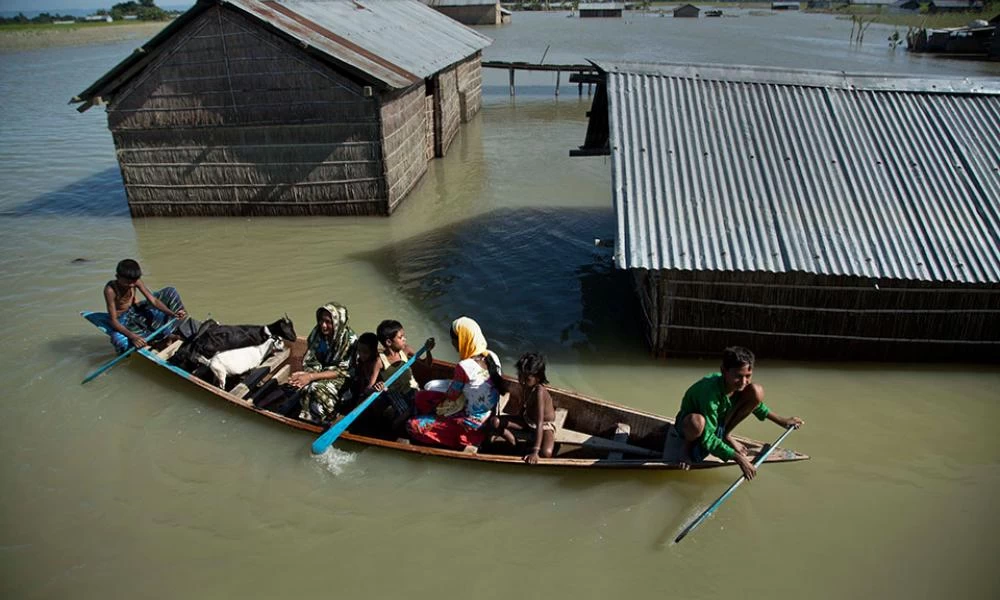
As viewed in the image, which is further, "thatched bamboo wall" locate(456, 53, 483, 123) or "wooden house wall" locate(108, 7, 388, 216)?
"thatched bamboo wall" locate(456, 53, 483, 123)

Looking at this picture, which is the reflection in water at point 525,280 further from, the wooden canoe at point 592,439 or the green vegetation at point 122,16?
the green vegetation at point 122,16

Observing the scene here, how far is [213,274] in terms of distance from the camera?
10094mm

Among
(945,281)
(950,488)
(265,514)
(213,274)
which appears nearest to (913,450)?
(950,488)

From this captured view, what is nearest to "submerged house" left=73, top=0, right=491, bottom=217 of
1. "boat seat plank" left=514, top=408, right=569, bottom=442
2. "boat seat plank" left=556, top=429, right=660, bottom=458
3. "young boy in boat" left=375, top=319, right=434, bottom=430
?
"young boy in boat" left=375, top=319, right=434, bottom=430

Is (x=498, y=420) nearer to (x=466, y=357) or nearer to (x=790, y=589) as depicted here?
(x=466, y=357)

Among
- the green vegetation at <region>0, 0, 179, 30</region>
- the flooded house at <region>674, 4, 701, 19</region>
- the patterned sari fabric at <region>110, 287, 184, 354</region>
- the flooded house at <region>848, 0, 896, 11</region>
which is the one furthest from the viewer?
the flooded house at <region>674, 4, 701, 19</region>

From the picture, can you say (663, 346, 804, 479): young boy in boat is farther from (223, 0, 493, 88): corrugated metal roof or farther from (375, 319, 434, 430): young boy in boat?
(223, 0, 493, 88): corrugated metal roof

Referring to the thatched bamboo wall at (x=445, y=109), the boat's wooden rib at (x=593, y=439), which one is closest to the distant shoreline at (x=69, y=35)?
the thatched bamboo wall at (x=445, y=109)

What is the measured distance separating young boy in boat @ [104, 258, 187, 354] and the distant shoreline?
45.0 meters

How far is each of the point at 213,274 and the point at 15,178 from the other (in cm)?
897

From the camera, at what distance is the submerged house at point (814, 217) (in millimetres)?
6602

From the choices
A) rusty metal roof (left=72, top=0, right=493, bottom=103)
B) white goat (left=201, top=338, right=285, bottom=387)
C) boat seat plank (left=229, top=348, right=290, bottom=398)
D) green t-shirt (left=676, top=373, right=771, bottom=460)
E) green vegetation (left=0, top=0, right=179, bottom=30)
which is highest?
green vegetation (left=0, top=0, right=179, bottom=30)

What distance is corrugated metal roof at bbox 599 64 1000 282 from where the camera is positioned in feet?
21.6

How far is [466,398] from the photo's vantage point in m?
5.53
